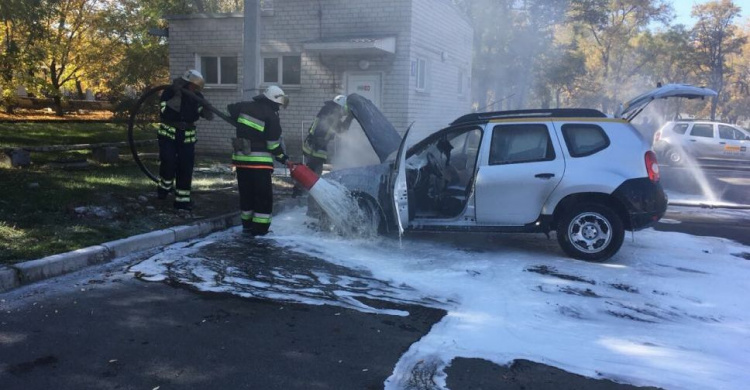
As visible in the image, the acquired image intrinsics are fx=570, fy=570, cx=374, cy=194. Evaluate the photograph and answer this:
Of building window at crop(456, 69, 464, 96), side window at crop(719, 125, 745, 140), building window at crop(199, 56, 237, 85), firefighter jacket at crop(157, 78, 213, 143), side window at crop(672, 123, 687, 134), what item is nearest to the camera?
firefighter jacket at crop(157, 78, 213, 143)

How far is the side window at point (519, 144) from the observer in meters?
6.35

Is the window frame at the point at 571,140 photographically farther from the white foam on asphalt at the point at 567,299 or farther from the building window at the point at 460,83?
the building window at the point at 460,83

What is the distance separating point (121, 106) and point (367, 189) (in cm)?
1234

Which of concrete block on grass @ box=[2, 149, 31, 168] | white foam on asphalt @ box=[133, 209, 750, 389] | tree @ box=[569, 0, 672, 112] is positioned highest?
tree @ box=[569, 0, 672, 112]

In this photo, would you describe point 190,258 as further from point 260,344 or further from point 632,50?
point 632,50

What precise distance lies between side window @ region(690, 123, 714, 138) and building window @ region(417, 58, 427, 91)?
1115 centimetres

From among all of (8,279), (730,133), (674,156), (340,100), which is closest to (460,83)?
(674,156)

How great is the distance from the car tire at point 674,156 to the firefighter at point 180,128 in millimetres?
17744

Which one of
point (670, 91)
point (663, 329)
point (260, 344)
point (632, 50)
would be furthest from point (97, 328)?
point (632, 50)

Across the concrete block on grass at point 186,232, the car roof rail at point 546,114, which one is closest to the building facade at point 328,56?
the concrete block on grass at point 186,232

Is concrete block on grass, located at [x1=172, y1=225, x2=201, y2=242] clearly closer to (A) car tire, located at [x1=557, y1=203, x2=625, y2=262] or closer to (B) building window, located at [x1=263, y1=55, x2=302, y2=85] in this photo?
(A) car tire, located at [x1=557, y1=203, x2=625, y2=262]

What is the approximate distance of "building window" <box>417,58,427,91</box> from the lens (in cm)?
1484

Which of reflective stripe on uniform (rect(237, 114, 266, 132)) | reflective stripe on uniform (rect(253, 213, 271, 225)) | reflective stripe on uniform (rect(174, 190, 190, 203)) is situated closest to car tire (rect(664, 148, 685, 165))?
reflective stripe on uniform (rect(253, 213, 271, 225))

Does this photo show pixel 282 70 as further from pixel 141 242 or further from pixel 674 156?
pixel 674 156
